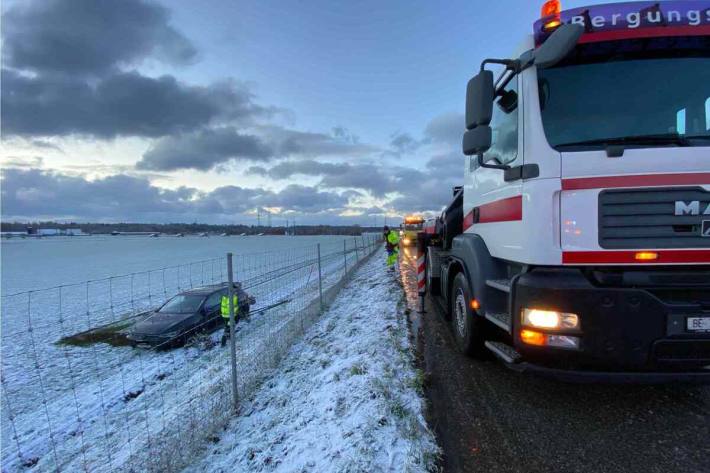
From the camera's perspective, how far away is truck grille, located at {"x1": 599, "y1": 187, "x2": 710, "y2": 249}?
8.21 ft

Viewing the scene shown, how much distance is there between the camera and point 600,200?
260 cm

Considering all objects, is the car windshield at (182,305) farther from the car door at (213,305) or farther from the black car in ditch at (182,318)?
the car door at (213,305)

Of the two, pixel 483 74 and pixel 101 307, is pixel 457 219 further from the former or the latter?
pixel 101 307

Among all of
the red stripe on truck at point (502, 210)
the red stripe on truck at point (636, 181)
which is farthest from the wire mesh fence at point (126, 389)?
the red stripe on truck at point (636, 181)

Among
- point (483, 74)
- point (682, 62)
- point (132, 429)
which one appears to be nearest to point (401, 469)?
point (483, 74)

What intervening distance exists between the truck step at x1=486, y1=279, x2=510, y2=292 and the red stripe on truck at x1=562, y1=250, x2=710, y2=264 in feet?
1.87

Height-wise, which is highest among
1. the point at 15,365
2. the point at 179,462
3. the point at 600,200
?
the point at 600,200

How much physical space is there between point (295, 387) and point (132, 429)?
335 centimetres

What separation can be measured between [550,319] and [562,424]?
122cm

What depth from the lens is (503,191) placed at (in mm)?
3383

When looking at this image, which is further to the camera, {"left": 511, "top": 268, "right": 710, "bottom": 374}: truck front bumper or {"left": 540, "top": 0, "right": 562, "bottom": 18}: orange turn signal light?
{"left": 540, "top": 0, "right": 562, "bottom": 18}: orange turn signal light

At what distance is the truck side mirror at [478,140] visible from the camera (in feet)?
9.71

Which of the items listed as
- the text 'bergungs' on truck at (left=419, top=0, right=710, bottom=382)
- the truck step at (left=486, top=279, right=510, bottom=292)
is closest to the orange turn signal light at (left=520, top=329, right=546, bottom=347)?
the text 'bergungs' on truck at (left=419, top=0, right=710, bottom=382)

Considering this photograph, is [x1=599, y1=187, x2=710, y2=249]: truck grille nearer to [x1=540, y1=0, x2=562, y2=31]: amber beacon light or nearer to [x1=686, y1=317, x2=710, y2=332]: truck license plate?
[x1=686, y1=317, x2=710, y2=332]: truck license plate
